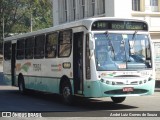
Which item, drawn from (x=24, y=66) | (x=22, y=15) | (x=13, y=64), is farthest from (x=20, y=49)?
(x=22, y=15)

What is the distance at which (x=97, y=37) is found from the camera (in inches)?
615

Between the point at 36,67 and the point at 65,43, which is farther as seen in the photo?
the point at 36,67

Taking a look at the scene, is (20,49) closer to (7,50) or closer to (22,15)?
(7,50)

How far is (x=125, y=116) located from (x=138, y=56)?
301 centimetres

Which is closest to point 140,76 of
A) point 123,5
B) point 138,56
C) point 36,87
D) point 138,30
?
point 138,56

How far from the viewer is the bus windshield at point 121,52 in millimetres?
15445

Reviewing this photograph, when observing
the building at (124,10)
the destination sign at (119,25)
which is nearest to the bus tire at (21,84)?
the destination sign at (119,25)

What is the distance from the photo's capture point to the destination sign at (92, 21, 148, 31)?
51.9ft

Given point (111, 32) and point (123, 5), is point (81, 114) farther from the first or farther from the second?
point (123, 5)

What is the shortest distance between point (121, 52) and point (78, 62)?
1.67 metres

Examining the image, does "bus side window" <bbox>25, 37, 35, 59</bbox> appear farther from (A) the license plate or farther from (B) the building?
(B) the building

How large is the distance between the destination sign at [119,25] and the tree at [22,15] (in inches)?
2555

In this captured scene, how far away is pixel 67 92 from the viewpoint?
1717 cm

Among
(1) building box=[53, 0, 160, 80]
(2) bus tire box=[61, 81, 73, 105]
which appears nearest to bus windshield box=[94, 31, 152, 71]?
(2) bus tire box=[61, 81, 73, 105]
